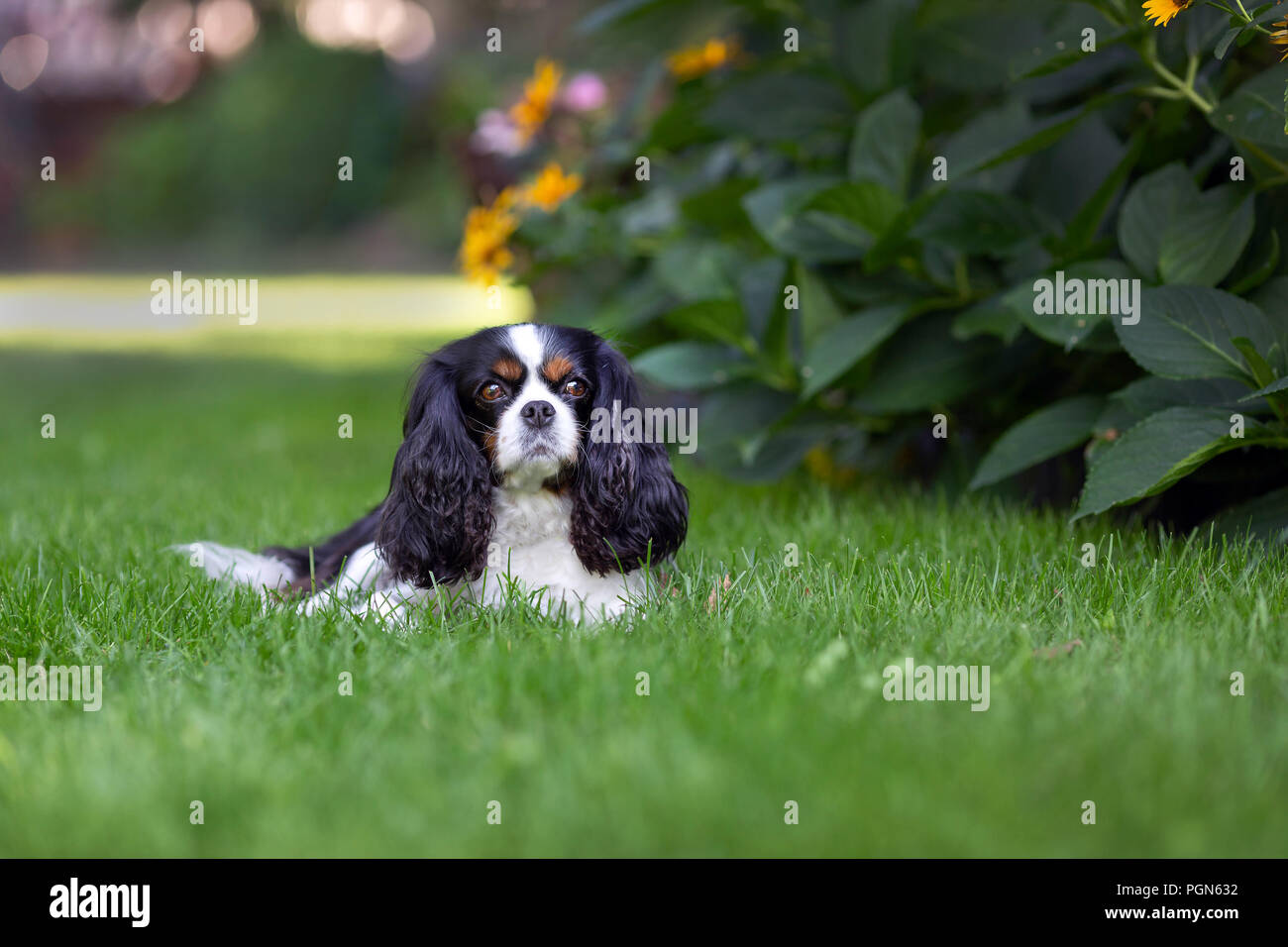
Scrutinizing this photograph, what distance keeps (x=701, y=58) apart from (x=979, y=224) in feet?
6.05

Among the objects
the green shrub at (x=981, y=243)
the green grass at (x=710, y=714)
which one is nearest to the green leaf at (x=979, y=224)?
the green shrub at (x=981, y=243)

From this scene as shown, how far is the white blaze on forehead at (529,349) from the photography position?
9.03ft

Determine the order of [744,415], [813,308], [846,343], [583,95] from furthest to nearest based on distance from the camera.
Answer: [583,95] < [744,415] < [813,308] < [846,343]

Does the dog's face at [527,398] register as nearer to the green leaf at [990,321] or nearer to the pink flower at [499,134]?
the green leaf at [990,321]

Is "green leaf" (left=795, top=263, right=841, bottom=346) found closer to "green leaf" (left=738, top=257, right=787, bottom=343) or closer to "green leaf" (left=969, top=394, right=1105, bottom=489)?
"green leaf" (left=738, top=257, right=787, bottom=343)

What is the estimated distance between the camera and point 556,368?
2.77 metres

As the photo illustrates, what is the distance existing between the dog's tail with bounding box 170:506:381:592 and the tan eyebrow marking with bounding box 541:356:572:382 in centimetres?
73

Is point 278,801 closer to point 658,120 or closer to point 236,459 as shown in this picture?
point 658,120

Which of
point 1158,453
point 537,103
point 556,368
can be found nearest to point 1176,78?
point 1158,453

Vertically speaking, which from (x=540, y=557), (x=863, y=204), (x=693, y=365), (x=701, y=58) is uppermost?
(x=701, y=58)

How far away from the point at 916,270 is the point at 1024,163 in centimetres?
45

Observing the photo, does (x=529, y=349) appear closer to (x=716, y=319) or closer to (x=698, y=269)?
(x=716, y=319)

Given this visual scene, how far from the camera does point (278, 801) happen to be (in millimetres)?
1767

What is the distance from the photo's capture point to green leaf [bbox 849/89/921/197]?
3.61m
